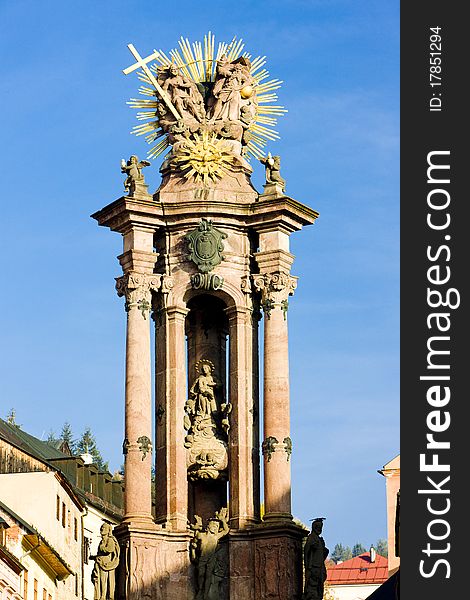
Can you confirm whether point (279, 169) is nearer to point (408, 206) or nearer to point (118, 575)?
point (118, 575)

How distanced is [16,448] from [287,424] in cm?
3075

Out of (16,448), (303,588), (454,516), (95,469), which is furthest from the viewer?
(95,469)

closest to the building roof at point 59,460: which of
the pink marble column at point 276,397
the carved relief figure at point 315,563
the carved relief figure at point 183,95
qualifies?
the carved relief figure at point 183,95

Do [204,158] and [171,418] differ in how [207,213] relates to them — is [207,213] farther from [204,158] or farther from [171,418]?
[171,418]

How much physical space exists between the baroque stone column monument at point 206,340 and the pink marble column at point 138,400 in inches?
1.1

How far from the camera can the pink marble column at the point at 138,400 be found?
157 feet

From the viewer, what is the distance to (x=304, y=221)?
49.7 m

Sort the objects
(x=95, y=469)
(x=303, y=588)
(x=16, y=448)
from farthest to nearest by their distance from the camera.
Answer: (x=95, y=469), (x=16, y=448), (x=303, y=588)

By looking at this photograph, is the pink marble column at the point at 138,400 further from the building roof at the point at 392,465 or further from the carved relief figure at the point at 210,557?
the building roof at the point at 392,465

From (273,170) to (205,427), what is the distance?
5449mm

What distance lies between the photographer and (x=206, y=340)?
49938 millimetres

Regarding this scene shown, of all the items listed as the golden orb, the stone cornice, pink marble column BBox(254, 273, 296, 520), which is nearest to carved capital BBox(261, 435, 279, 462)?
pink marble column BBox(254, 273, 296, 520)

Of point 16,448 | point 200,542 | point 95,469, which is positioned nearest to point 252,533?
point 200,542

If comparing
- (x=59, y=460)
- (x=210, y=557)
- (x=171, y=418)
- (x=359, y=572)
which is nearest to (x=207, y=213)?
(x=171, y=418)
